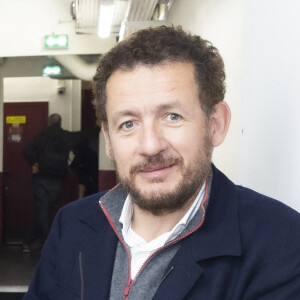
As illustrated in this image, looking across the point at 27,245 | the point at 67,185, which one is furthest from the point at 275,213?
the point at 67,185

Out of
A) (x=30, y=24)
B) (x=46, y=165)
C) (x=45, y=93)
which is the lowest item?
(x=46, y=165)

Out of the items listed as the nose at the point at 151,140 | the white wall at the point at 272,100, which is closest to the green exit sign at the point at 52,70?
the white wall at the point at 272,100

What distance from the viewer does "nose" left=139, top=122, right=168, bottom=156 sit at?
4.52ft

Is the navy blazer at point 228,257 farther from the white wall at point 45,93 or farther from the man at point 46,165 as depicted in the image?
the white wall at point 45,93

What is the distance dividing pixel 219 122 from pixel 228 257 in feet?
1.39

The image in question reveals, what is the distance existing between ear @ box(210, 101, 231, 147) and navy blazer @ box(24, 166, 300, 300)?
0.33 ft

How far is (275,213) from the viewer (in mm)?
1358

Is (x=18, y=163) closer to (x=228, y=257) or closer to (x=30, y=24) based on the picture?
(x=30, y=24)

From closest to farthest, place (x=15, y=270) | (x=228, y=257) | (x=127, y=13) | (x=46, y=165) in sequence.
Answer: (x=228, y=257) < (x=127, y=13) < (x=15, y=270) < (x=46, y=165)

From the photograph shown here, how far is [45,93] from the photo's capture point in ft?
29.0

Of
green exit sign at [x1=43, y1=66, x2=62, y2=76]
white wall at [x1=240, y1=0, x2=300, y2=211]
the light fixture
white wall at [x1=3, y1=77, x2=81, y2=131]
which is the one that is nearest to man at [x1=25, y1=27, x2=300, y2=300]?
white wall at [x1=240, y1=0, x2=300, y2=211]

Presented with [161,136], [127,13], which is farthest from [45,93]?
[161,136]

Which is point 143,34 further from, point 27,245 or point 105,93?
point 27,245

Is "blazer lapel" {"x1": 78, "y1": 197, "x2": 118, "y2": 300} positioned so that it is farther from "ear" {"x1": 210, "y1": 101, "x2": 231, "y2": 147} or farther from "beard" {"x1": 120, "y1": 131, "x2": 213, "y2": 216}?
"ear" {"x1": 210, "y1": 101, "x2": 231, "y2": 147}
